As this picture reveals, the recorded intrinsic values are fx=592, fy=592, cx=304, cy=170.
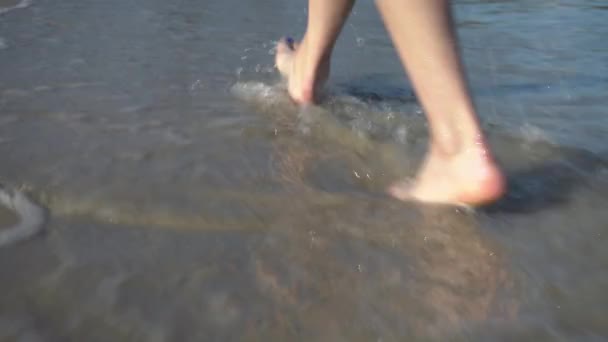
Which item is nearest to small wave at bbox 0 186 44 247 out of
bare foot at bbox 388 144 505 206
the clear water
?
the clear water

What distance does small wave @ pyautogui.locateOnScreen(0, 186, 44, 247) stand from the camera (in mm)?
1107

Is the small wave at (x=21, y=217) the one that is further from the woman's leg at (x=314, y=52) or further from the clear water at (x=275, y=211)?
the woman's leg at (x=314, y=52)

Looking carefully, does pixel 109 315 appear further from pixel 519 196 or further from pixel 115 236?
pixel 519 196

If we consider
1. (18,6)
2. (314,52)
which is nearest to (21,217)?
(314,52)

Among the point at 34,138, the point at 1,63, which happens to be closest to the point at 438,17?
the point at 34,138

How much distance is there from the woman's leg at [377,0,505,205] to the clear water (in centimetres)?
6

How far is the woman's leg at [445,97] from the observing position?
1.26 m

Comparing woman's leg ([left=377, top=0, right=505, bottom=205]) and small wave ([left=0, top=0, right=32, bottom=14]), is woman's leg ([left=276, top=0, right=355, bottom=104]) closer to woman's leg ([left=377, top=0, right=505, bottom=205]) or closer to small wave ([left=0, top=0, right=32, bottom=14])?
woman's leg ([left=377, top=0, right=505, bottom=205])

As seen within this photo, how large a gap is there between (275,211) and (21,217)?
1.65ft

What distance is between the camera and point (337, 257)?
1104mm

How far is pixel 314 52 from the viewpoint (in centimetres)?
185

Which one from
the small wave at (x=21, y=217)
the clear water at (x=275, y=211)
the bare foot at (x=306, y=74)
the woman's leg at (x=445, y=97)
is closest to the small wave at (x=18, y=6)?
the clear water at (x=275, y=211)

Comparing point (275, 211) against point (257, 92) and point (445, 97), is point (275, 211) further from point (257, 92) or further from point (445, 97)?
point (257, 92)

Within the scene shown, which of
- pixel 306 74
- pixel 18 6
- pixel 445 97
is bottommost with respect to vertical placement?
pixel 18 6
